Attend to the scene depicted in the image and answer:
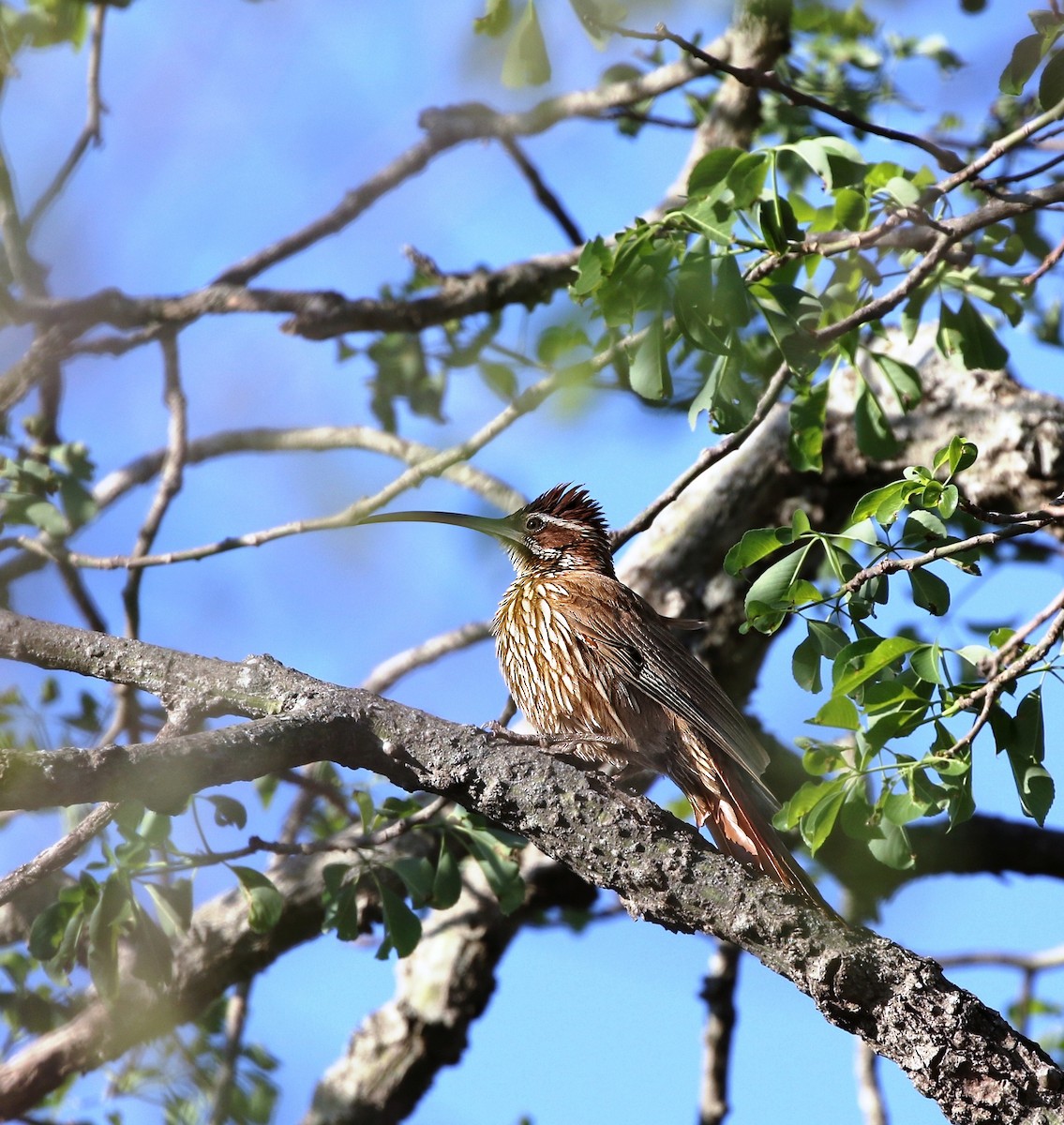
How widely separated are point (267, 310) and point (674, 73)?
2.24m

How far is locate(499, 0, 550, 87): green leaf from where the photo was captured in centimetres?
265

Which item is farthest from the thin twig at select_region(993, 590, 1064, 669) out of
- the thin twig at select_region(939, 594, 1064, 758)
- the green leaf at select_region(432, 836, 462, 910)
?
the green leaf at select_region(432, 836, 462, 910)

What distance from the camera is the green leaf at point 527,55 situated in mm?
2648

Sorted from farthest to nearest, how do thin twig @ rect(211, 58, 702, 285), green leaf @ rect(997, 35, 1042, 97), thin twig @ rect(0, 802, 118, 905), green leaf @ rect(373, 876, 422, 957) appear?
thin twig @ rect(211, 58, 702, 285)
green leaf @ rect(373, 876, 422, 957)
green leaf @ rect(997, 35, 1042, 97)
thin twig @ rect(0, 802, 118, 905)

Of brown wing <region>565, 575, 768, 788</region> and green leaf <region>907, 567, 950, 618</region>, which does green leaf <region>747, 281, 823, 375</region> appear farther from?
brown wing <region>565, 575, 768, 788</region>

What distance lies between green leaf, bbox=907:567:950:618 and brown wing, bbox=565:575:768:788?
101 centimetres

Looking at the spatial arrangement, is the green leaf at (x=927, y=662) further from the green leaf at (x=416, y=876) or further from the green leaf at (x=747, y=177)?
the green leaf at (x=416, y=876)

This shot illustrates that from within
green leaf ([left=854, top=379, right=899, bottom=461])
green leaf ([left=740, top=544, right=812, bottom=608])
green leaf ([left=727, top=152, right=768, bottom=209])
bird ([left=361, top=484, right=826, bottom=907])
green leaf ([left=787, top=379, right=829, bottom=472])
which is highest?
green leaf ([left=854, top=379, right=899, bottom=461])

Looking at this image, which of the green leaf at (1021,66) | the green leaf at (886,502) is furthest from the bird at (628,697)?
the green leaf at (1021,66)

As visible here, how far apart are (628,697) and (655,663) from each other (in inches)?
6.0

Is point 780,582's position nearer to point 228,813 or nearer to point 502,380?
point 502,380

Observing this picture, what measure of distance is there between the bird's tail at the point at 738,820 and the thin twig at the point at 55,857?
193 centimetres

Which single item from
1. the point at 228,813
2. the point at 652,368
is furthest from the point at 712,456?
the point at 228,813

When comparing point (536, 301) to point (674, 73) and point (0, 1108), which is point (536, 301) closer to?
point (674, 73)
